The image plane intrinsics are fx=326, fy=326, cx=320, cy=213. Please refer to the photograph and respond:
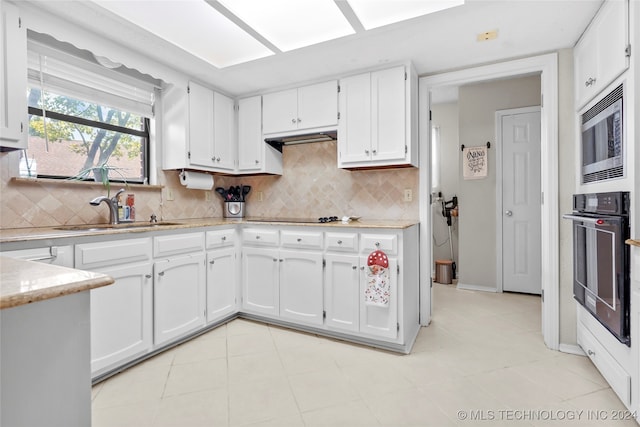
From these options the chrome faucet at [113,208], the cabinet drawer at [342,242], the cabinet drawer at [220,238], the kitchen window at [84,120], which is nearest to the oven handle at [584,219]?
the cabinet drawer at [342,242]

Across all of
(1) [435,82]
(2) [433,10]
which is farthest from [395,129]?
(2) [433,10]

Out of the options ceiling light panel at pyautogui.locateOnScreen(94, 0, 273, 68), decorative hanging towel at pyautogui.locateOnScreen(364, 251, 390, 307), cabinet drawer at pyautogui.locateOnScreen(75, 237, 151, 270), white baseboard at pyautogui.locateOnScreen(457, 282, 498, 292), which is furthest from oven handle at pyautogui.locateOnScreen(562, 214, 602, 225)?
cabinet drawer at pyautogui.locateOnScreen(75, 237, 151, 270)

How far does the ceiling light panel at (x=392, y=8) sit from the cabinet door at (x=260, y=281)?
6.09ft

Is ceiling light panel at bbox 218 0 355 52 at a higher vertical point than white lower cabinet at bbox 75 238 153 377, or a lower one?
higher

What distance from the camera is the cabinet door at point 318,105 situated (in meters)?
2.85

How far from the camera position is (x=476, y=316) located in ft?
9.99

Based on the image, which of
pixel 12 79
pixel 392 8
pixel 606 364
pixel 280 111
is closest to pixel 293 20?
pixel 392 8

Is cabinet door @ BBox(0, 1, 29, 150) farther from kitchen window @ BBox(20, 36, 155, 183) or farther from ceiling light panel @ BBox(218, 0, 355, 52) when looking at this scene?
ceiling light panel @ BBox(218, 0, 355, 52)

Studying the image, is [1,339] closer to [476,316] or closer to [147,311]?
[147,311]

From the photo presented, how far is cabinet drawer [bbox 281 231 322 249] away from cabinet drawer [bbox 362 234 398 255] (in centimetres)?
38

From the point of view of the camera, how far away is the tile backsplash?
6.94 ft

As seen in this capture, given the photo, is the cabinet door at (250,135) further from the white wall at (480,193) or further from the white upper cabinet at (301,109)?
the white wall at (480,193)

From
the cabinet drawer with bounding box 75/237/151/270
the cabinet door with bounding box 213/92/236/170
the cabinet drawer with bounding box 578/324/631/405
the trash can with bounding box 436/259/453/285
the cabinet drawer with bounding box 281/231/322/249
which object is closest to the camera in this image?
the cabinet drawer with bounding box 578/324/631/405

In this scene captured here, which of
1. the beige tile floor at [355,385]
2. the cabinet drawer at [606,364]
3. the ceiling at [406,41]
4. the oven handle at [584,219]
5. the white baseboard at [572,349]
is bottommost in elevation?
the beige tile floor at [355,385]
